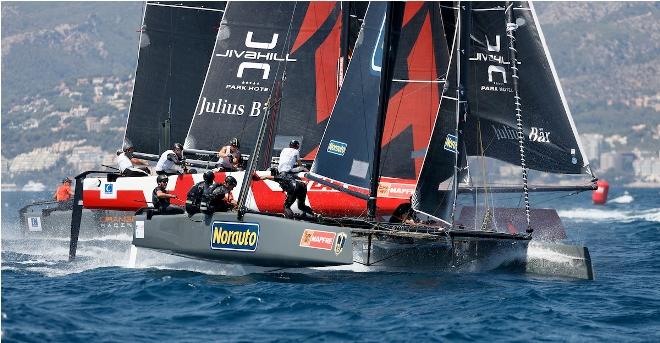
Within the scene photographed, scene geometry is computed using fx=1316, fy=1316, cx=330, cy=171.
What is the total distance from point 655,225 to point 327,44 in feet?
62.3

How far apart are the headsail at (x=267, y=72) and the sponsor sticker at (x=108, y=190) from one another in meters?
2.08

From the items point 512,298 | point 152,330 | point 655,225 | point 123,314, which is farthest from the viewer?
point 655,225

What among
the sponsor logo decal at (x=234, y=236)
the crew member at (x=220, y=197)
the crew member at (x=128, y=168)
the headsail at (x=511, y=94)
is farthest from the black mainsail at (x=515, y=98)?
Answer: the crew member at (x=128, y=168)

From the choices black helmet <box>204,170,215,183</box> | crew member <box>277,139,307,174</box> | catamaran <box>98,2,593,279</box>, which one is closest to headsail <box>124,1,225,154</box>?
catamaran <box>98,2,593,279</box>

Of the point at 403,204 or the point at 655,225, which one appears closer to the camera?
the point at 403,204

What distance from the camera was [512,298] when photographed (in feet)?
57.3

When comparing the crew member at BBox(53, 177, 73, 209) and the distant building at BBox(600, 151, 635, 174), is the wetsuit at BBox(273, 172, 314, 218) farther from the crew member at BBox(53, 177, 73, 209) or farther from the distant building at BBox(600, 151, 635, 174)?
the distant building at BBox(600, 151, 635, 174)

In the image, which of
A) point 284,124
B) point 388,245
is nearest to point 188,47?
point 284,124

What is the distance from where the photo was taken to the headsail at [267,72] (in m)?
24.3

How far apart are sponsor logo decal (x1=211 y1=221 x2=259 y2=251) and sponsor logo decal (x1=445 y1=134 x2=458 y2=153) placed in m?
3.85

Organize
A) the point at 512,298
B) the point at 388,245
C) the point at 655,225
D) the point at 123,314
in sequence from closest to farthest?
1. the point at 123,314
2. the point at 512,298
3. the point at 388,245
4. the point at 655,225

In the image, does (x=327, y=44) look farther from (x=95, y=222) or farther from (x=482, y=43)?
(x=95, y=222)

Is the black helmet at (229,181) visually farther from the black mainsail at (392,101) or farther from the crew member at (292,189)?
the black mainsail at (392,101)

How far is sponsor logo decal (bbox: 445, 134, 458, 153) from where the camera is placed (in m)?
20.6
